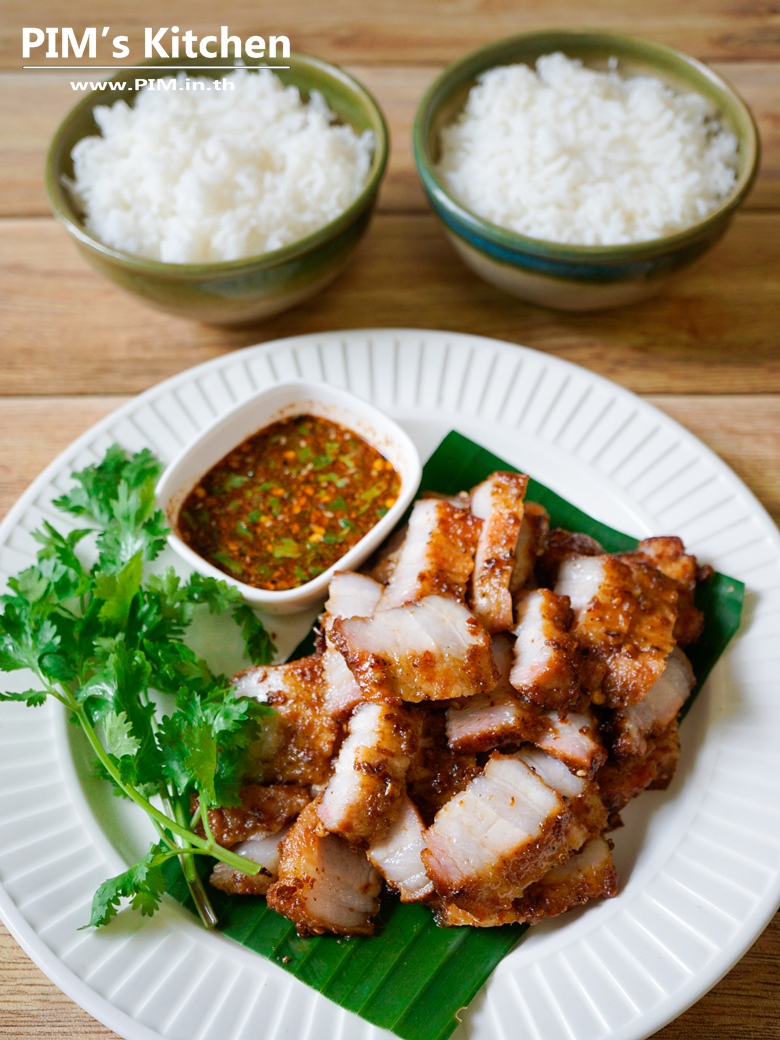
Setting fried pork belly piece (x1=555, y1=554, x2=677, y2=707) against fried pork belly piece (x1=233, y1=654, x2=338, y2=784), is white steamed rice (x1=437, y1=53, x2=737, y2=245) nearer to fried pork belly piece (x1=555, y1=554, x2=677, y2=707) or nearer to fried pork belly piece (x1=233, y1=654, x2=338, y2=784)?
fried pork belly piece (x1=555, y1=554, x2=677, y2=707)

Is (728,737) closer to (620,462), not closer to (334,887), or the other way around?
(620,462)

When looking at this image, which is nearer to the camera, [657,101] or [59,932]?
[59,932]

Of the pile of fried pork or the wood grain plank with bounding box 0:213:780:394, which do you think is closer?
the pile of fried pork

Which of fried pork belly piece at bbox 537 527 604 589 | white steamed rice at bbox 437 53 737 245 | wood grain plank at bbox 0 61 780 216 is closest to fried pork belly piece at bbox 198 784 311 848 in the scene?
fried pork belly piece at bbox 537 527 604 589

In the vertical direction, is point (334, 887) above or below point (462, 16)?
below

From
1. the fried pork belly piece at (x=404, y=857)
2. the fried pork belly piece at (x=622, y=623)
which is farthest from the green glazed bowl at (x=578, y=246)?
the fried pork belly piece at (x=404, y=857)

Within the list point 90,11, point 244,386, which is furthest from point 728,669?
point 90,11
